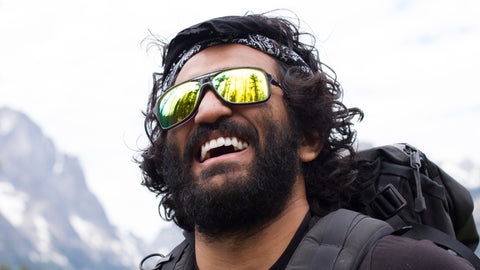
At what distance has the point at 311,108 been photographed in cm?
484

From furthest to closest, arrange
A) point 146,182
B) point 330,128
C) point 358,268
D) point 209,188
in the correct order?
point 146,182 < point 330,128 < point 209,188 < point 358,268

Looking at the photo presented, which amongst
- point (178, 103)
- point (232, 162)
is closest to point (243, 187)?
point (232, 162)

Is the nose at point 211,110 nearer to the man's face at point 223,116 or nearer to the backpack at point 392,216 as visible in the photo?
the man's face at point 223,116

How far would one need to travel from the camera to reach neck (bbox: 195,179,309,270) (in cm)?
404

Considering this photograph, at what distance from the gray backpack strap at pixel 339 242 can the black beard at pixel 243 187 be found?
60 cm

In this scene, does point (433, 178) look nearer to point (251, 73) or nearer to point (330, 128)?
point (330, 128)

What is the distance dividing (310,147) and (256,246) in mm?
1265

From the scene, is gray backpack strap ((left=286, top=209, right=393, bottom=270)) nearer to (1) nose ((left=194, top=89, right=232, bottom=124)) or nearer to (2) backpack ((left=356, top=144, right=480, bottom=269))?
(2) backpack ((left=356, top=144, right=480, bottom=269))

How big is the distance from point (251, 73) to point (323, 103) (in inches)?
40.8

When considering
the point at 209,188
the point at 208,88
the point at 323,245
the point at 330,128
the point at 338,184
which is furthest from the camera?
the point at 330,128

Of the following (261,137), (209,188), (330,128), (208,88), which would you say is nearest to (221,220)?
(209,188)

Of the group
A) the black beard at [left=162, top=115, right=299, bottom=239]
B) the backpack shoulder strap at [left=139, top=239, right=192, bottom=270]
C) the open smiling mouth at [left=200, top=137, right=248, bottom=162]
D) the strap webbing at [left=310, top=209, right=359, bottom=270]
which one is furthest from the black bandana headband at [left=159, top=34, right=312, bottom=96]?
the strap webbing at [left=310, top=209, right=359, bottom=270]

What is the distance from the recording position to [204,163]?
4.16m

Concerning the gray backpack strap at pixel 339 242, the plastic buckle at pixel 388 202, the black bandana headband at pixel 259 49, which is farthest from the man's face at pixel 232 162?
the plastic buckle at pixel 388 202
